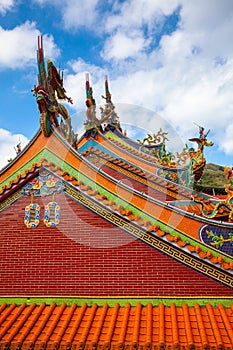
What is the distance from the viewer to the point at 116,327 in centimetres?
449

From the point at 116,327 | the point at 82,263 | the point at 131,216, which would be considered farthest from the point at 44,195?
the point at 116,327

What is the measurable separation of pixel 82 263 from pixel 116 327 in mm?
1473

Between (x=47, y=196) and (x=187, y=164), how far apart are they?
27.3ft

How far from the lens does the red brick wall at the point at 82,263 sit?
5286 mm

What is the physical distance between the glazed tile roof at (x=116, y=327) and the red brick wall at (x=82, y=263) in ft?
1.07

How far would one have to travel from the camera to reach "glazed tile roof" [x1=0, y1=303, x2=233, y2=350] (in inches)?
161

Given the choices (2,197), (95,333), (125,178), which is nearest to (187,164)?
(125,178)

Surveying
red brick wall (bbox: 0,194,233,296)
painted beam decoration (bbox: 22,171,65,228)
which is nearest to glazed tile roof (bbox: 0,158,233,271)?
painted beam decoration (bbox: 22,171,65,228)

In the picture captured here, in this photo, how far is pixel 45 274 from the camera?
5738 mm

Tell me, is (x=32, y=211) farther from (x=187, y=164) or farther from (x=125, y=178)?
(x=187, y=164)

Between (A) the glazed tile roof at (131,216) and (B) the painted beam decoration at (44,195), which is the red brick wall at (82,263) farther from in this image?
(A) the glazed tile roof at (131,216)

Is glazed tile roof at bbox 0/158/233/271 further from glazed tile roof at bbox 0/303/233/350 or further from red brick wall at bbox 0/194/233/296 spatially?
glazed tile roof at bbox 0/303/233/350

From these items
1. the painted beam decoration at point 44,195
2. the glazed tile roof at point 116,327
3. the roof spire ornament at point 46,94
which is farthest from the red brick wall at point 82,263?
the roof spire ornament at point 46,94

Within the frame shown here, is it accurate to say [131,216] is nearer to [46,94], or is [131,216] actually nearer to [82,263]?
[82,263]
